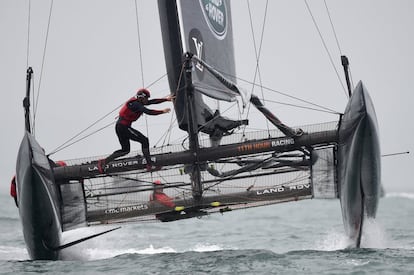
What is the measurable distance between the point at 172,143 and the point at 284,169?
138 centimetres

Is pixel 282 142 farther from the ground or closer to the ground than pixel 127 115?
closer to the ground

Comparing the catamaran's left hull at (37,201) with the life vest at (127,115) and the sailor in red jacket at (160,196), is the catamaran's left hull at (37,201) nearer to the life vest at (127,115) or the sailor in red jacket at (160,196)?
the life vest at (127,115)

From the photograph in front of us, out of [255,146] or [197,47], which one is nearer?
[255,146]

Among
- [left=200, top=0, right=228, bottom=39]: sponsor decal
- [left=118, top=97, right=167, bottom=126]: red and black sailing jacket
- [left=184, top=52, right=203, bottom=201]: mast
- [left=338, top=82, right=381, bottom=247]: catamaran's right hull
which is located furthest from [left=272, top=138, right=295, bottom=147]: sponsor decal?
[left=200, top=0, right=228, bottom=39]: sponsor decal

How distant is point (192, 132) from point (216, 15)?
2.54 metres

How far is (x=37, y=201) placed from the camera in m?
9.68

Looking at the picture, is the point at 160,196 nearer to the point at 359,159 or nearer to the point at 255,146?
the point at 255,146

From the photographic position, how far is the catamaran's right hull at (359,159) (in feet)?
31.1

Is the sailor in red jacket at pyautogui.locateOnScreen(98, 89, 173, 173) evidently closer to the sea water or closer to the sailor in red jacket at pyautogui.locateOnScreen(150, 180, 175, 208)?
the sailor in red jacket at pyautogui.locateOnScreen(150, 180, 175, 208)

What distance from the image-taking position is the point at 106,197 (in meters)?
10.5

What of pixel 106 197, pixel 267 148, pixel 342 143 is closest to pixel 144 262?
pixel 106 197

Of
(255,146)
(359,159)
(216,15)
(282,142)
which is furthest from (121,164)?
(216,15)

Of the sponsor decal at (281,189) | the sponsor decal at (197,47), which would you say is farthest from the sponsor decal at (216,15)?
the sponsor decal at (281,189)

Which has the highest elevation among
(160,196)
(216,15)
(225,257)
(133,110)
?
(216,15)
